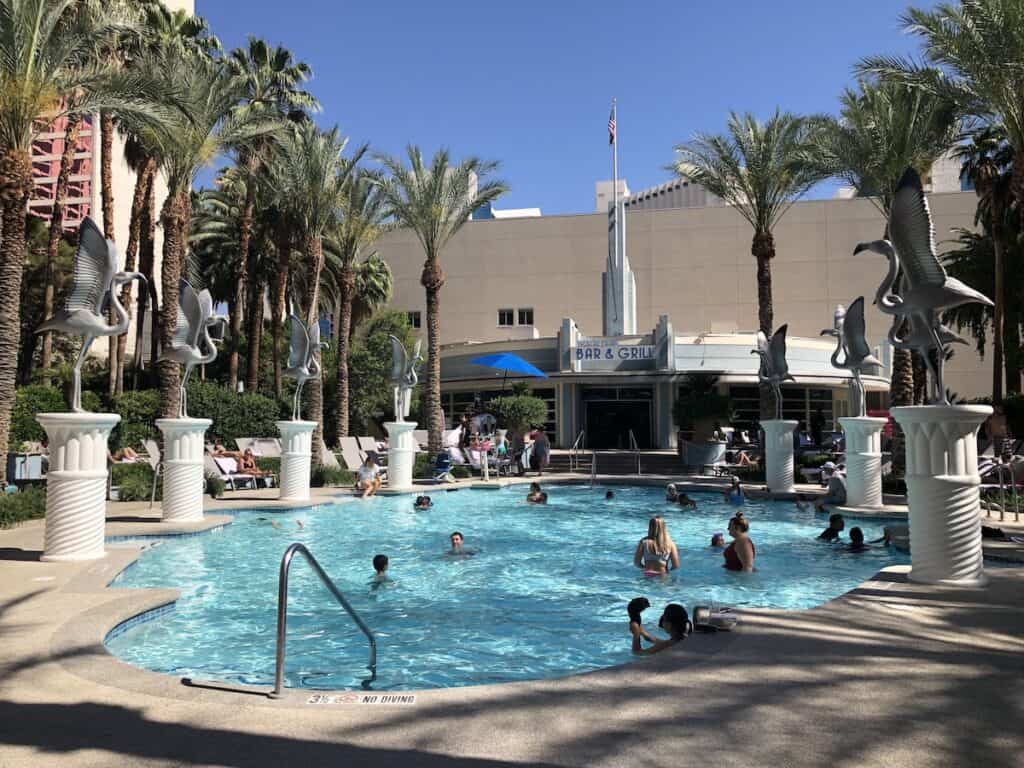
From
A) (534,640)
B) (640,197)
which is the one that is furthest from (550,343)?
(640,197)

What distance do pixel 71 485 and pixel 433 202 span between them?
1815cm

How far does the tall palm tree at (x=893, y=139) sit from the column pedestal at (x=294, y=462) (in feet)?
45.4

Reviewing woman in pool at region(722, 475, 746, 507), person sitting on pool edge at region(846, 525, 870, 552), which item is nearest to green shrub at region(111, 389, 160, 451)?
woman in pool at region(722, 475, 746, 507)

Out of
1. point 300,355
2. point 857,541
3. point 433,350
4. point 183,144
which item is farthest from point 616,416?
point 857,541

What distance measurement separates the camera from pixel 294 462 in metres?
16.0

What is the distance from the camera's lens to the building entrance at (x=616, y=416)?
3338cm

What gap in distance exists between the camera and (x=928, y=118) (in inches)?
717

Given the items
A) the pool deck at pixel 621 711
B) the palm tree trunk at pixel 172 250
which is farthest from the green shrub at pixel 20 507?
the pool deck at pixel 621 711

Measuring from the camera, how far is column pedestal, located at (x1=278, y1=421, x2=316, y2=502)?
52.2 ft

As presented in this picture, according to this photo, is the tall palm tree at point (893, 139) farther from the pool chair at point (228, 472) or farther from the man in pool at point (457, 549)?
the pool chair at point (228, 472)

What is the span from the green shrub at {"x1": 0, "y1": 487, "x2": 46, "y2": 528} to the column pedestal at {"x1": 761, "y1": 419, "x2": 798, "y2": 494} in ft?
48.2

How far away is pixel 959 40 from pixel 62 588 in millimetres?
16993

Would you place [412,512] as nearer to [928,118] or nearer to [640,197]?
[928,118]

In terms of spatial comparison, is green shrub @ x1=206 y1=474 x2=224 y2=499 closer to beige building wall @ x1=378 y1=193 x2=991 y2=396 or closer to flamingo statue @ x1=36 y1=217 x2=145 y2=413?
flamingo statue @ x1=36 y1=217 x2=145 y2=413
